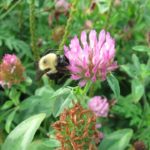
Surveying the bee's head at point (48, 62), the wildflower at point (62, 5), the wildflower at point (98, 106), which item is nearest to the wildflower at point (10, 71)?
the bee's head at point (48, 62)

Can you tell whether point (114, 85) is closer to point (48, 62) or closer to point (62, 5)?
point (48, 62)

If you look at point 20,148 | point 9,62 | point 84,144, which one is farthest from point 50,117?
point 84,144

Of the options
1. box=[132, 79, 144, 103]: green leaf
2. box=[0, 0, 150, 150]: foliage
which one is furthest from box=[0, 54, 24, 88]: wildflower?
box=[132, 79, 144, 103]: green leaf

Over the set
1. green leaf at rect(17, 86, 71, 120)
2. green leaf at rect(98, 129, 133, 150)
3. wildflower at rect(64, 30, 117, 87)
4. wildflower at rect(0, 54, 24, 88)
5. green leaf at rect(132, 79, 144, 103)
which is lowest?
green leaf at rect(132, 79, 144, 103)

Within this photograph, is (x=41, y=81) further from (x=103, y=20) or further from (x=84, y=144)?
(x=84, y=144)

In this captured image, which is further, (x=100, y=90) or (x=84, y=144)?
(x=100, y=90)

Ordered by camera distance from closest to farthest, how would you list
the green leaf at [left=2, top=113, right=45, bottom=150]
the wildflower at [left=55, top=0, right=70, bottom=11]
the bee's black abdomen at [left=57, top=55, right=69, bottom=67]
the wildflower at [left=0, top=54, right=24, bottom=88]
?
the green leaf at [left=2, top=113, right=45, bottom=150], the bee's black abdomen at [left=57, top=55, right=69, bottom=67], the wildflower at [left=0, top=54, right=24, bottom=88], the wildflower at [left=55, top=0, right=70, bottom=11]

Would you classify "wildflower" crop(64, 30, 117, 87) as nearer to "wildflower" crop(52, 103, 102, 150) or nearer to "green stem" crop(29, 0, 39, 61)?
"wildflower" crop(52, 103, 102, 150)
